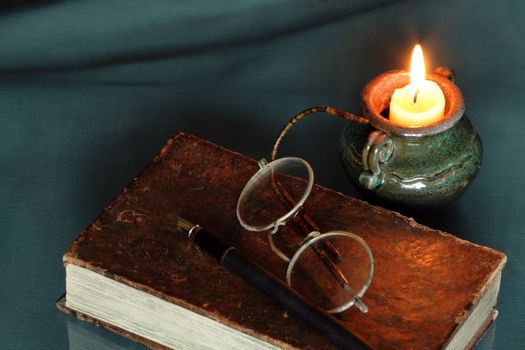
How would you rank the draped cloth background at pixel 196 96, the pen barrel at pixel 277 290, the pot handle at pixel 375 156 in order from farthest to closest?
1. the draped cloth background at pixel 196 96
2. the pot handle at pixel 375 156
3. the pen barrel at pixel 277 290

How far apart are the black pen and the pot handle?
0.20 meters

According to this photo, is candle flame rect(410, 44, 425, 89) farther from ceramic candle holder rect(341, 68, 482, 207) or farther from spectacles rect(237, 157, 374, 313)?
spectacles rect(237, 157, 374, 313)

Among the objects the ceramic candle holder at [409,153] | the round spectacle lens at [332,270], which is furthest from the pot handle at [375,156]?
the round spectacle lens at [332,270]

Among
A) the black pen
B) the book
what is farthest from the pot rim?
the black pen

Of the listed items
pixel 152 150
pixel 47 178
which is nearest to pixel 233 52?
pixel 152 150

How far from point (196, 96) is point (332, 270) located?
0.54 meters

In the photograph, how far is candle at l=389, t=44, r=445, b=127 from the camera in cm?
134

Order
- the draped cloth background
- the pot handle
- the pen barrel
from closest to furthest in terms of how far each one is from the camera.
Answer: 1. the pen barrel
2. the pot handle
3. the draped cloth background

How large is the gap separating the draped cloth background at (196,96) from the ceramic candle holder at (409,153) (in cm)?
8

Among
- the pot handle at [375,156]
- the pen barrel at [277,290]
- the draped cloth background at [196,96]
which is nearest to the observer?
the pen barrel at [277,290]

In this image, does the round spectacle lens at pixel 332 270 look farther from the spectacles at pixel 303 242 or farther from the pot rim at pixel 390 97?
the pot rim at pixel 390 97

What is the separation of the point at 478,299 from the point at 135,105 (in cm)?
69

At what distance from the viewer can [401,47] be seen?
177 cm

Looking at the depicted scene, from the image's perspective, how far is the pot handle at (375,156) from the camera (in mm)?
1302
